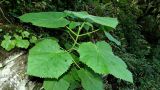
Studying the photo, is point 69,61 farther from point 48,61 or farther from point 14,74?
point 14,74

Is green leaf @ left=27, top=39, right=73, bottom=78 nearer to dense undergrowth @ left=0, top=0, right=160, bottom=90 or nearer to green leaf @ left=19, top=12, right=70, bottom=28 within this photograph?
green leaf @ left=19, top=12, right=70, bottom=28

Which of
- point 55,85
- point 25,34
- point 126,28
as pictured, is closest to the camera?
point 55,85

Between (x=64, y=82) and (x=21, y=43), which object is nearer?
(x=64, y=82)

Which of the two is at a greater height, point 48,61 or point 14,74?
point 48,61

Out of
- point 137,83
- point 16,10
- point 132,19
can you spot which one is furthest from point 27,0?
point 132,19

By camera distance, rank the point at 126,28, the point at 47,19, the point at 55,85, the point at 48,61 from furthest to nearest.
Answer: the point at 126,28, the point at 47,19, the point at 55,85, the point at 48,61

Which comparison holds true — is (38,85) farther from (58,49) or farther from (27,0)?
(27,0)

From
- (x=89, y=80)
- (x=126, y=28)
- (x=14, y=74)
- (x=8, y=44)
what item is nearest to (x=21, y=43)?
(x=8, y=44)
